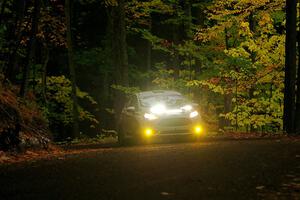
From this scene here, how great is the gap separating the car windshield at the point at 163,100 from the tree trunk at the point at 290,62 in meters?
3.15

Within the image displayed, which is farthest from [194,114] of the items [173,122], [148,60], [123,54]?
[148,60]

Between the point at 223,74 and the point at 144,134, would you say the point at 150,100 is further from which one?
the point at 223,74

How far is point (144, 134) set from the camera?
15352 mm

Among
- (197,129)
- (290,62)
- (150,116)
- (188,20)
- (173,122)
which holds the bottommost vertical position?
(197,129)

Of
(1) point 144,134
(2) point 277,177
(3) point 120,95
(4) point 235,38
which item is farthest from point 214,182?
(4) point 235,38

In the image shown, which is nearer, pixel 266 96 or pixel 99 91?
pixel 266 96

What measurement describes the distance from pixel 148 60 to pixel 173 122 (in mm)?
22633

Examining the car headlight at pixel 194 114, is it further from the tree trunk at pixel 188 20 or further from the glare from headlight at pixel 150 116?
the tree trunk at pixel 188 20

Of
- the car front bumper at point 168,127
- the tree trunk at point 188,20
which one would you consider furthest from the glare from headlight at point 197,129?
the tree trunk at point 188,20

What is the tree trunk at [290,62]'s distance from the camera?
14884 millimetres

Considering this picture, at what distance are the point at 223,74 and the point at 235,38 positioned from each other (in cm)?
372

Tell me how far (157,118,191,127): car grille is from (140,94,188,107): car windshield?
1.94ft

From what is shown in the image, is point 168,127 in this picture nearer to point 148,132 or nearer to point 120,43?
point 148,132

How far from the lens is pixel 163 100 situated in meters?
15.9
